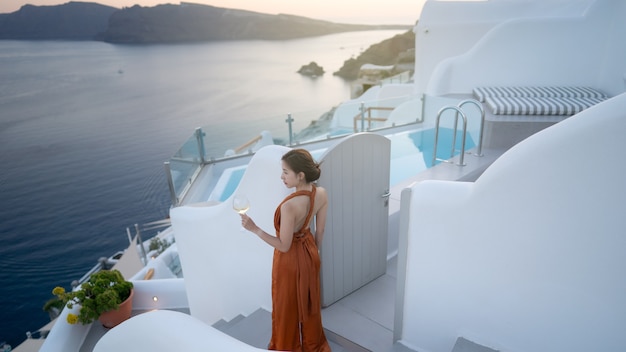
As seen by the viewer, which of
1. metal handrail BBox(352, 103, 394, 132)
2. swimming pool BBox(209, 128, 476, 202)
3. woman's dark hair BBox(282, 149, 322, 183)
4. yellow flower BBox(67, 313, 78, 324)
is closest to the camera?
woman's dark hair BBox(282, 149, 322, 183)

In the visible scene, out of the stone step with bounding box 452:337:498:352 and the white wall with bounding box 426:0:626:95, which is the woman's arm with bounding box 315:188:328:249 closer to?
the stone step with bounding box 452:337:498:352

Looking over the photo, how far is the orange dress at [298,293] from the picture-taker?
2.72 metres

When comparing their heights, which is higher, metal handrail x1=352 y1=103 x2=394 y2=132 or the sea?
metal handrail x1=352 y1=103 x2=394 y2=132

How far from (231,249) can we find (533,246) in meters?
2.78

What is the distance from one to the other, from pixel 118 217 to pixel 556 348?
3598cm

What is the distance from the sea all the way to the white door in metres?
6.13

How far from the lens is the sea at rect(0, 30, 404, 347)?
84.9ft

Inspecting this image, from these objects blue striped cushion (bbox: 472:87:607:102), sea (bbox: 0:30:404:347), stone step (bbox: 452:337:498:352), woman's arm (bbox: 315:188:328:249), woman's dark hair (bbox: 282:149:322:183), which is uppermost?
woman's dark hair (bbox: 282:149:322:183)

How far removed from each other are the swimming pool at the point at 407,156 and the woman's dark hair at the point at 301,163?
5.17 meters

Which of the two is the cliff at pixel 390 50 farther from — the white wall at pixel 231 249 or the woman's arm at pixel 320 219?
the woman's arm at pixel 320 219

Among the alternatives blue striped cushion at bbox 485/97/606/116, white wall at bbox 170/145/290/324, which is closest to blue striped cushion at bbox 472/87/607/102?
blue striped cushion at bbox 485/97/606/116

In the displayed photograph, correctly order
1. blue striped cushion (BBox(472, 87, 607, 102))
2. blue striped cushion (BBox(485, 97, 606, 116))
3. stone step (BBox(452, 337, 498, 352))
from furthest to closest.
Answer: blue striped cushion (BBox(472, 87, 607, 102)) < blue striped cushion (BBox(485, 97, 606, 116)) < stone step (BBox(452, 337, 498, 352))

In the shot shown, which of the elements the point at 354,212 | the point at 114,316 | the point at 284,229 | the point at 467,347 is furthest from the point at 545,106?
the point at 114,316

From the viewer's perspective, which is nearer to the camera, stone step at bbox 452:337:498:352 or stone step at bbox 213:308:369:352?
stone step at bbox 452:337:498:352
